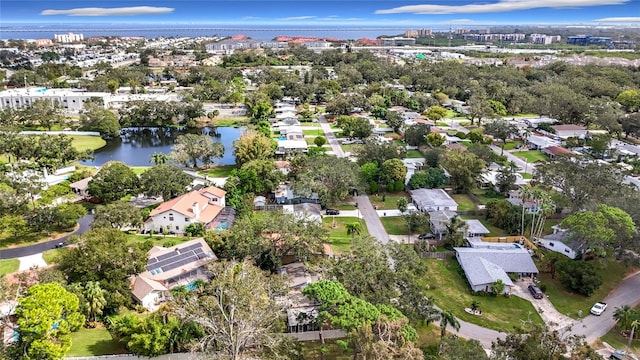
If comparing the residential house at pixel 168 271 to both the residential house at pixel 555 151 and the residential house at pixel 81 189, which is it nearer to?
the residential house at pixel 81 189

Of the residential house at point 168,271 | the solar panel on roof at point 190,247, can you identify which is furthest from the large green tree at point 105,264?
the solar panel on roof at point 190,247

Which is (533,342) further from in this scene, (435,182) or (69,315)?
(435,182)

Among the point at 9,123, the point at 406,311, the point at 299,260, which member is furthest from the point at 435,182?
the point at 9,123

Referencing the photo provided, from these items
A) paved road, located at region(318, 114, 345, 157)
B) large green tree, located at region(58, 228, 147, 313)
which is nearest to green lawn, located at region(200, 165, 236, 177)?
paved road, located at region(318, 114, 345, 157)

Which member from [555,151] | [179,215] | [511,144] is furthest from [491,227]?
[511,144]

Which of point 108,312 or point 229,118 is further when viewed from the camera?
point 229,118

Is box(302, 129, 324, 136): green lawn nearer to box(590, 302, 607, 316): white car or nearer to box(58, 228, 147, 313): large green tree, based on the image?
box(58, 228, 147, 313): large green tree
